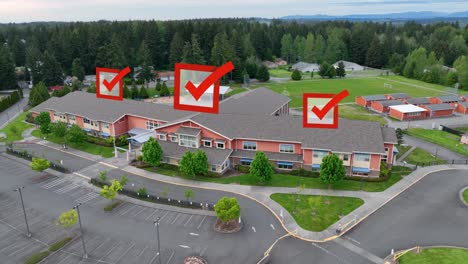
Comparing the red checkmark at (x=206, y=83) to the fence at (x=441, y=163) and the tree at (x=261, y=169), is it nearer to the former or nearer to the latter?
the tree at (x=261, y=169)

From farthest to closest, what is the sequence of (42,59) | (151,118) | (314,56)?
(314,56) < (42,59) < (151,118)

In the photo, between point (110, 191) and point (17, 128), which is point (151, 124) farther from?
point (17, 128)

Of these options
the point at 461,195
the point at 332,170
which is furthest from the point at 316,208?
the point at 461,195

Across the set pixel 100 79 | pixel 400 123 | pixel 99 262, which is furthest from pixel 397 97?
pixel 99 262

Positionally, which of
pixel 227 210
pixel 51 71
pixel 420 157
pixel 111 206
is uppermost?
pixel 51 71

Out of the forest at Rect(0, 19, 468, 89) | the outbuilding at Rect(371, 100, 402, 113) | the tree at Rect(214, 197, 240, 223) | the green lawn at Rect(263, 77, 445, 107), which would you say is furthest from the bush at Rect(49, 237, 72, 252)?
the forest at Rect(0, 19, 468, 89)

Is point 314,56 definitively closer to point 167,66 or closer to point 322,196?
point 167,66
